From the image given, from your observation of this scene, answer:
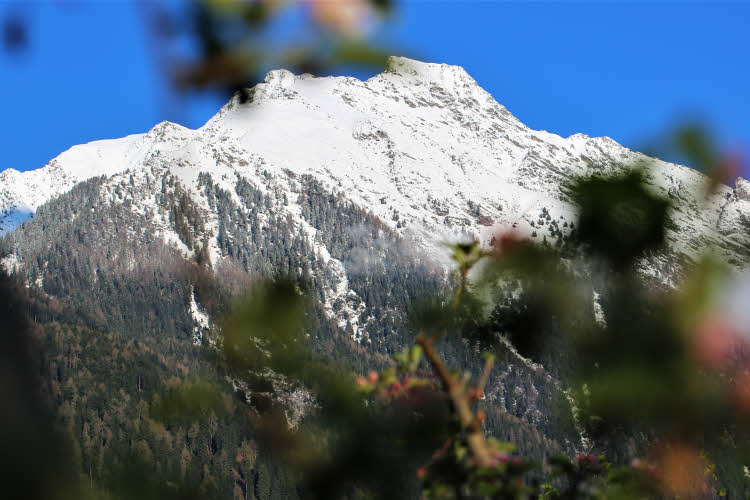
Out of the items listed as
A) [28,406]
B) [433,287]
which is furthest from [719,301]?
[28,406]

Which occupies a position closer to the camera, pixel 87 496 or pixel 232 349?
pixel 87 496

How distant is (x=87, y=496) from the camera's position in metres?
1.77

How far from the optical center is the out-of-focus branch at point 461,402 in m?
2.42

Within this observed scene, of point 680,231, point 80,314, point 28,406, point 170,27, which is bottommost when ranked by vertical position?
point 28,406

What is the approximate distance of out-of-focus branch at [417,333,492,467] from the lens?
7.95ft

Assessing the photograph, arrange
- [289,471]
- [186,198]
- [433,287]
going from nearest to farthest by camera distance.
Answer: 1. [186,198]
2. [289,471]
3. [433,287]

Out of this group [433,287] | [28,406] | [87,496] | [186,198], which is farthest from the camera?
[433,287]

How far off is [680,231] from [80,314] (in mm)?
195961

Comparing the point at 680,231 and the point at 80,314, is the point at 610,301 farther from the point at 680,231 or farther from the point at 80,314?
the point at 80,314

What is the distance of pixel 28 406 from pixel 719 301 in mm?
2344

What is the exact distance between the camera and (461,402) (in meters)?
2.46

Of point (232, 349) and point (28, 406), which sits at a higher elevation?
point (232, 349)

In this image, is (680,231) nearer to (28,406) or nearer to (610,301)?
(610,301)

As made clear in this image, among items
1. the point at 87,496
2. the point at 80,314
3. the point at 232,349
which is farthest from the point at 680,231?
the point at 80,314
